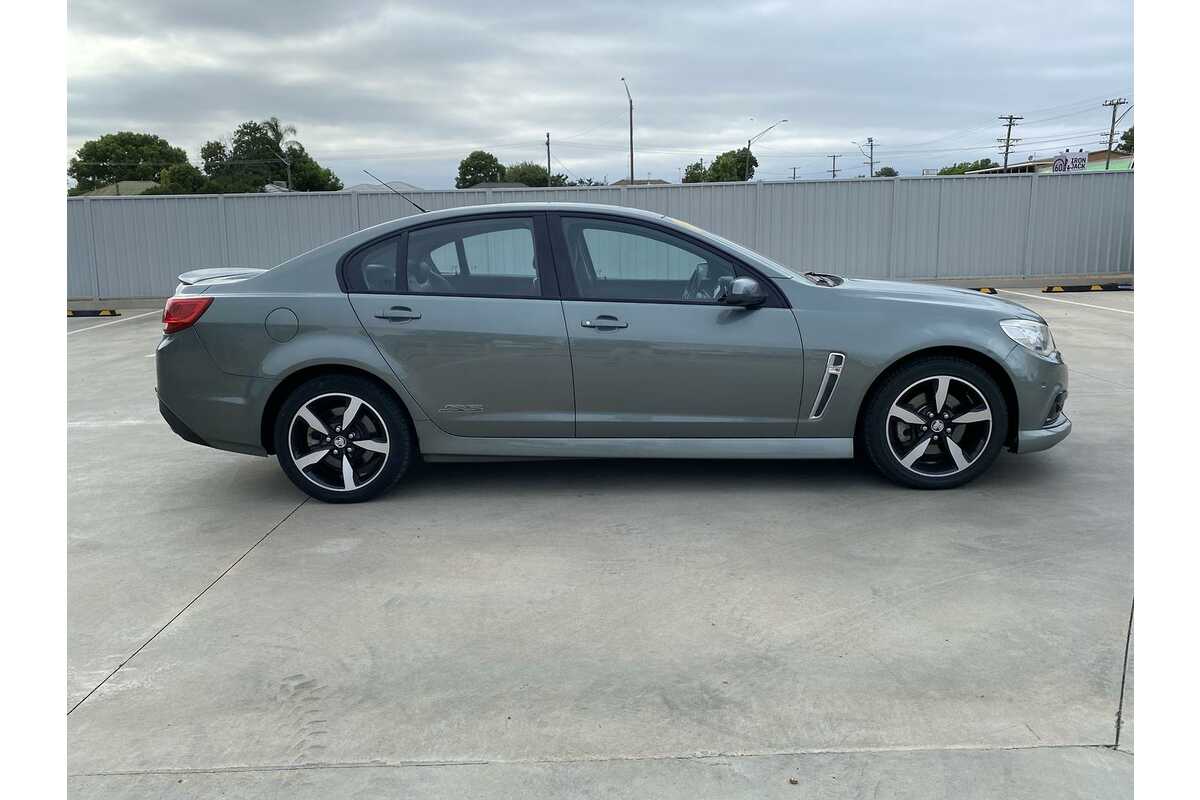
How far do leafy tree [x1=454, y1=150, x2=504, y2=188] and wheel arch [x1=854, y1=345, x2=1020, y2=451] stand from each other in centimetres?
→ 9274

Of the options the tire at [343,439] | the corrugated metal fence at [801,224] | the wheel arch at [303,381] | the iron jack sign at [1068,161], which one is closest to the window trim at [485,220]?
the wheel arch at [303,381]

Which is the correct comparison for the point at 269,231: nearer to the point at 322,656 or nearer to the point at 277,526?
the point at 277,526

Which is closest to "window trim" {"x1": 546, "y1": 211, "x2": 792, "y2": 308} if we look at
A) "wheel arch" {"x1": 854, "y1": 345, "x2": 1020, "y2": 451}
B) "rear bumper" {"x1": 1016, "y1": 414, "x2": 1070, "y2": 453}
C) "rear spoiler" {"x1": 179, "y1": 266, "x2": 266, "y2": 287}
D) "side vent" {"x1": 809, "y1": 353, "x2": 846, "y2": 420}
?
"side vent" {"x1": 809, "y1": 353, "x2": 846, "y2": 420}

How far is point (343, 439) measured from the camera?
5.10m

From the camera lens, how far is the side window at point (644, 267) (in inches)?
200

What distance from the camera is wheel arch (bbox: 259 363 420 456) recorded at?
16.6ft

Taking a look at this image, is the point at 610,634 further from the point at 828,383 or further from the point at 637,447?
the point at 828,383

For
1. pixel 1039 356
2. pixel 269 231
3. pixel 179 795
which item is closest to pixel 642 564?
pixel 179 795

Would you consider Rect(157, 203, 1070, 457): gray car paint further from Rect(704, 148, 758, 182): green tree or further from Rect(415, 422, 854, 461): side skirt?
Rect(704, 148, 758, 182): green tree

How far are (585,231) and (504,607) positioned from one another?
229cm

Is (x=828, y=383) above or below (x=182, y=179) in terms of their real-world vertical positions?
below

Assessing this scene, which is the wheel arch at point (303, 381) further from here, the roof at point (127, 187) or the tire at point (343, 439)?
the roof at point (127, 187)

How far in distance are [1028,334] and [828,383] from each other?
111cm

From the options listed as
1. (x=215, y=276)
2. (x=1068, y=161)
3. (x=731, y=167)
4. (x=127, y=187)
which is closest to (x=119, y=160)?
(x=127, y=187)
